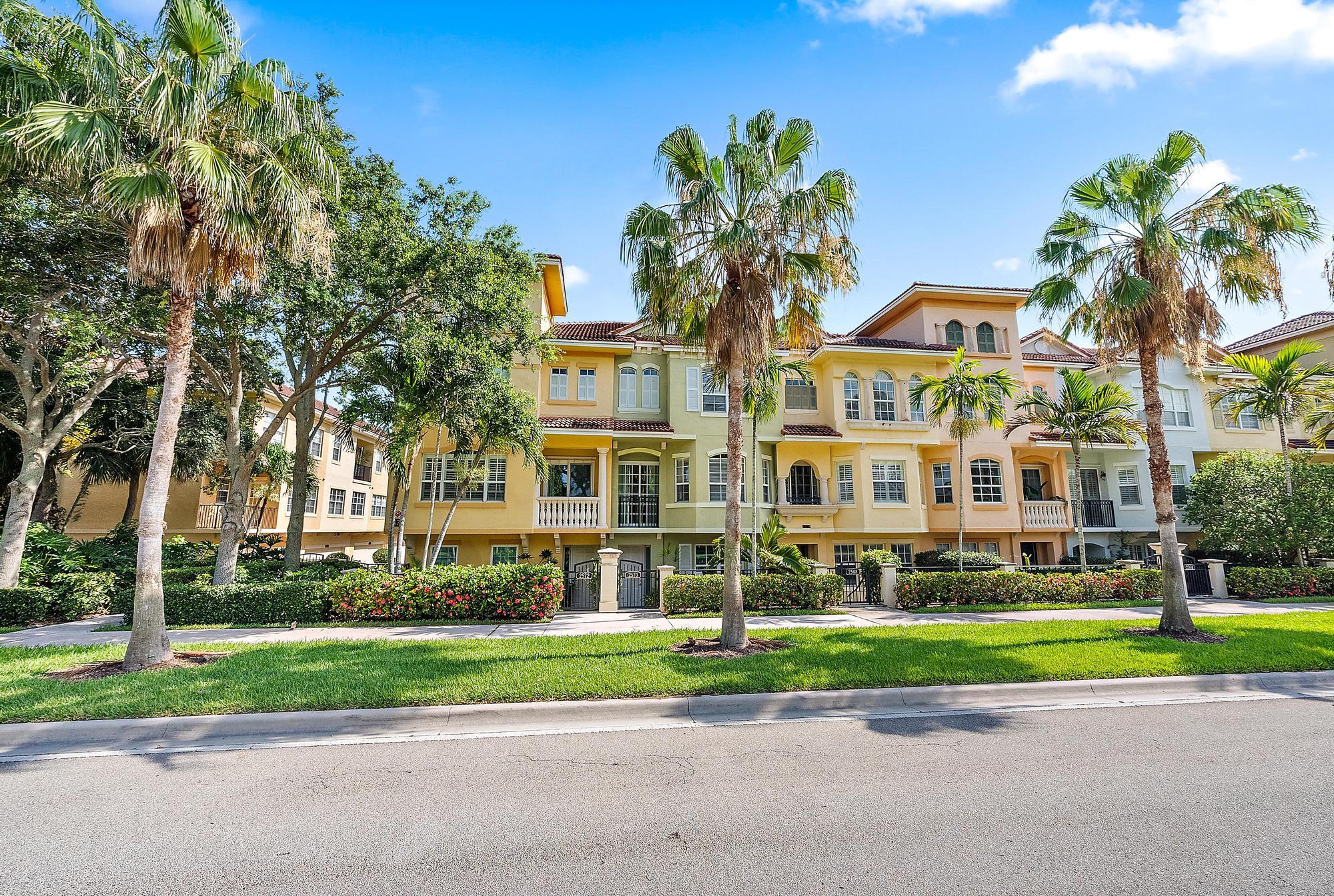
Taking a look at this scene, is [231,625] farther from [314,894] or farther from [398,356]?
[314,894]

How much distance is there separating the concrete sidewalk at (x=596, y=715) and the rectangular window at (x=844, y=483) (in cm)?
1366

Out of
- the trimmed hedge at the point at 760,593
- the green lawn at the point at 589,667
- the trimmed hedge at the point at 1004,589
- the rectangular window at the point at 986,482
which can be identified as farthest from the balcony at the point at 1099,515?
the trimmed hedge at the point at 760,593

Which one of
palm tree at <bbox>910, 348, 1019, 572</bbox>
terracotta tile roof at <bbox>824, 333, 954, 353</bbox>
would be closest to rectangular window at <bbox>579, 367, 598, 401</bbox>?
terracotta tile roof at <bbox>824, 333, 954, 353</bbox>

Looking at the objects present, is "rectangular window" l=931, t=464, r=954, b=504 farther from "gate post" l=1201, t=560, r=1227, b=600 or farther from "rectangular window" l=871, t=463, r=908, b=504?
"gate post" l=1201, t=560, r=1227, b=600

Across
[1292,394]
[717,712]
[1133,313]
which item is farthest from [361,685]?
[1292,394]

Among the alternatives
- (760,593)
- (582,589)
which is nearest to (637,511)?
(582,589)

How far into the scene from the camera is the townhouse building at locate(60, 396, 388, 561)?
970 inches

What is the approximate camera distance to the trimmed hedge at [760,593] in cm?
1493

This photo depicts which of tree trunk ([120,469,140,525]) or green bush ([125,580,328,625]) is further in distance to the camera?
tree trunk ([120,469,140,525])

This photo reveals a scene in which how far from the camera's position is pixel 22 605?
42.9 feet

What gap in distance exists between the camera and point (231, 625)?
1282 centimetres

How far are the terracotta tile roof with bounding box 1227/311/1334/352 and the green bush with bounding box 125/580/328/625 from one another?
4191 cm

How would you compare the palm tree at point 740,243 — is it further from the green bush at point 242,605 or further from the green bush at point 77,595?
the green bush at point 77,595

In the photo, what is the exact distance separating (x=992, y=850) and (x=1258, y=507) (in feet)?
68.9
